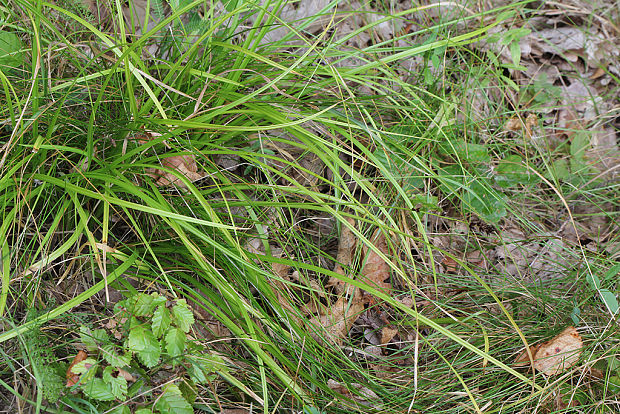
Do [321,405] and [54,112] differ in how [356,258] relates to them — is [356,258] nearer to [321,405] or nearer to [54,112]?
[321,405]

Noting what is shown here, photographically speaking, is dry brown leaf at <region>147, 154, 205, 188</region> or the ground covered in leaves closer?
the ground covered in leaves

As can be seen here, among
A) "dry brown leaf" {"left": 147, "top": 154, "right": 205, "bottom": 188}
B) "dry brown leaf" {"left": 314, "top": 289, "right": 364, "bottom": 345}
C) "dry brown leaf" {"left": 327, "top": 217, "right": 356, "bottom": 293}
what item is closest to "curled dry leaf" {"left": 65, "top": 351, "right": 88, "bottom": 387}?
"dry brown leaf" {"left": 147, "top": 154, "right": 205, "bottom": 188}

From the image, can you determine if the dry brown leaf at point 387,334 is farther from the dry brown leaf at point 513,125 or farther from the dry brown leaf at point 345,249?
the dry brown leaf at point 513,125

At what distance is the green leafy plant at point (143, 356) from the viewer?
1250 mm

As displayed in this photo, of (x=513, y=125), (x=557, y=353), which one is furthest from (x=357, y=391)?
(x=513, y=125)

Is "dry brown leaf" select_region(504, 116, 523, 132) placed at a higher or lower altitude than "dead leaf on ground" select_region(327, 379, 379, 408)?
higher

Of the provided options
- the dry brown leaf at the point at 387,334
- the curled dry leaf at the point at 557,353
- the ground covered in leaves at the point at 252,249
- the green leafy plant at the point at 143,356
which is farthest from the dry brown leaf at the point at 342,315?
the curled dry leaf at the point at 557,353

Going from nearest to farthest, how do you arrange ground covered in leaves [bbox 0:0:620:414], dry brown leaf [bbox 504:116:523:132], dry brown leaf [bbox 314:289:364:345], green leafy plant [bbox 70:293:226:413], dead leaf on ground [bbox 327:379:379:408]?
green leafy plant [bbox 70:293:226:413] → ground covered in leaves [bbox 0:0:620:414] → dead leaf on ground [bbox 327:379:379:408] → dry brown leaf [bbox 314:289:364:345] → dry brown leaf [bbox 504:116:523:132]

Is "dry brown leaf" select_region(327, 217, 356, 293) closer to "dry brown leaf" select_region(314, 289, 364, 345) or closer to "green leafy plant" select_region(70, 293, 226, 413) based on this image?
"dry brown leaf" select_region(314, 289, 364, 345)

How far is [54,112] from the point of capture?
1.54 meters

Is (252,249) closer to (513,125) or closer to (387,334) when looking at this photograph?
(387,334)

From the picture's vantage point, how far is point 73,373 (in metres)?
1.30

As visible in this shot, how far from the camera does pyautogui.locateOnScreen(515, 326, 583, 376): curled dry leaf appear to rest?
1.59 metres

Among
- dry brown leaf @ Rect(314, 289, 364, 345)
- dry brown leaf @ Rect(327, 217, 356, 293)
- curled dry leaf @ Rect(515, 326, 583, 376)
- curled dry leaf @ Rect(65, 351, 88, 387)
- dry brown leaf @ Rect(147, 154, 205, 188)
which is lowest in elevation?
curled dry leaf @ Rect(515, 326, 583, 376)
